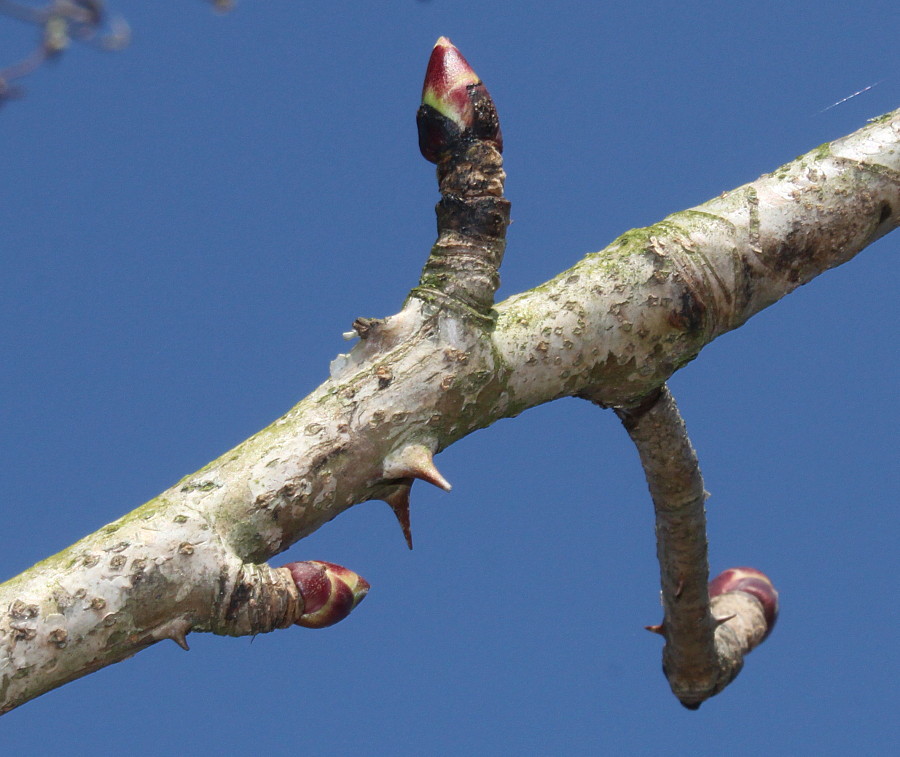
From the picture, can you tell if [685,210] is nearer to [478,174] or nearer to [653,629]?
[478,174]

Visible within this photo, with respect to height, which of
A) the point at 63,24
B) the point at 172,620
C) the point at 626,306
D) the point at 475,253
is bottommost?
the point at 172,620

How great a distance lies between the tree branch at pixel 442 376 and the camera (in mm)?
1175

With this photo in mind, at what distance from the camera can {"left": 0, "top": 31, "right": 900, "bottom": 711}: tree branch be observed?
1.17 meters

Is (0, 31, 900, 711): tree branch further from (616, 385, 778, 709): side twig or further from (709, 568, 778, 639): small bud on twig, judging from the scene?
(709, 568, 778, 639): small bud on twig

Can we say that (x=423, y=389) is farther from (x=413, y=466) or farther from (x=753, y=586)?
(x=753, y=586)

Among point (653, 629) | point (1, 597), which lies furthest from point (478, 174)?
point (653, 629)

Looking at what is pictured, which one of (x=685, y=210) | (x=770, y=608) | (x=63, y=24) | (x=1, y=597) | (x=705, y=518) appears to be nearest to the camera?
(x=63, y=24)

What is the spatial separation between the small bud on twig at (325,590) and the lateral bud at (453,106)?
0.59m

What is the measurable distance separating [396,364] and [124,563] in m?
0.41

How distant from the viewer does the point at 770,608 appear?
2.71m

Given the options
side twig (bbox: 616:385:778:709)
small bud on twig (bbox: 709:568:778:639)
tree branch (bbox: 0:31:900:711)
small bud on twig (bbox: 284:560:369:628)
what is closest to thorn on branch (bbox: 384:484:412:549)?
tree branch (bbox: 0:31:900:711)

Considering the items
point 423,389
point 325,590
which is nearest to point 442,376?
point 423,389

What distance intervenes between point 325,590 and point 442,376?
1.09ft

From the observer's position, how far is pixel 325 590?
1389 millimetres
